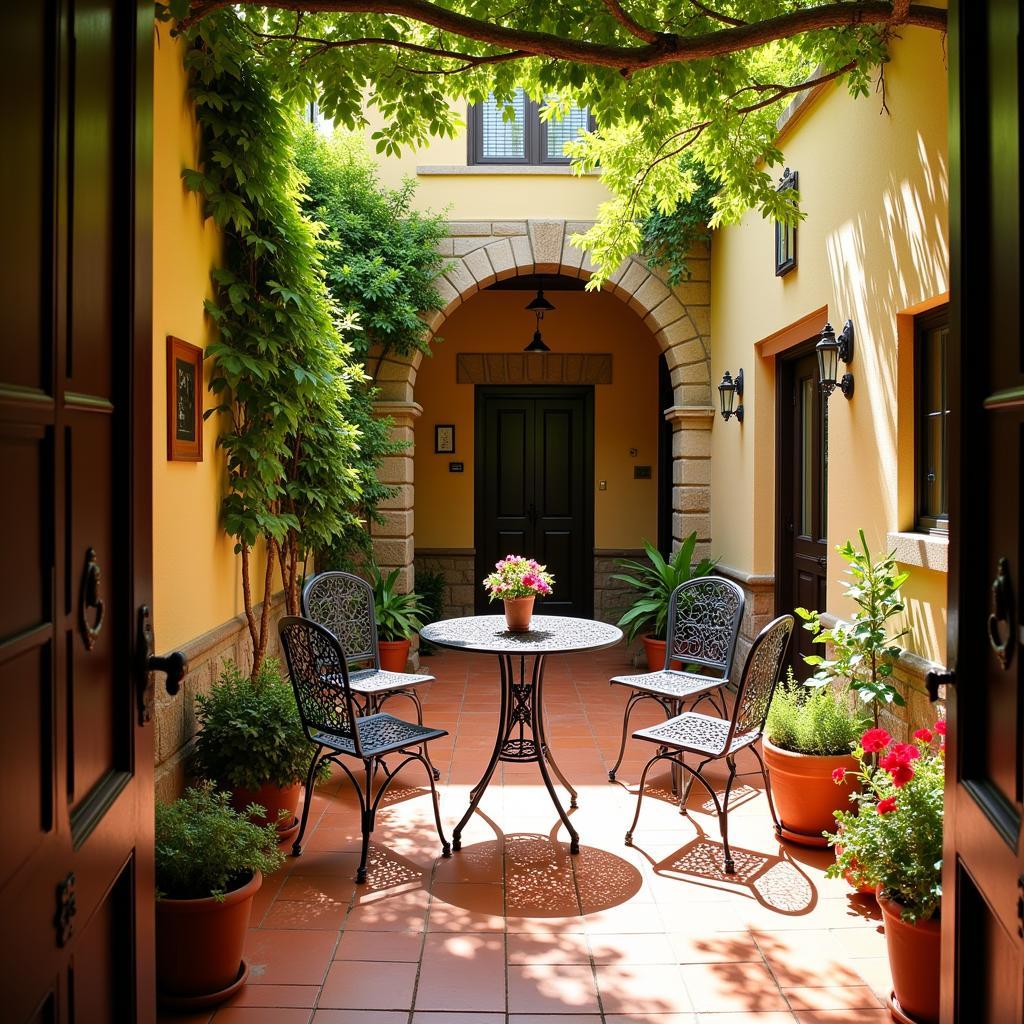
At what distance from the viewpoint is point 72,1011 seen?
4.25ft

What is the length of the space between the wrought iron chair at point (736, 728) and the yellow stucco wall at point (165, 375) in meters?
1.90

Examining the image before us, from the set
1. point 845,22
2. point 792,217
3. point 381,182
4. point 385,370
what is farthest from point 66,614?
point 381,182

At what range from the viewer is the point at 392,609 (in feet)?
23.5

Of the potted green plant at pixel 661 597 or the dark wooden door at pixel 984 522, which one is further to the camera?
the potted green plant at pixel 661 597

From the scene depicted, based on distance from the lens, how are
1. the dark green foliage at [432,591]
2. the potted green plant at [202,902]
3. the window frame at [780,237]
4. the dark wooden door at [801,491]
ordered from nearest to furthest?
the potted green plant at [202,902]
the window frame at [780,237]
the dark wooden door at [801,491]
the dark green foliage at [432,591]

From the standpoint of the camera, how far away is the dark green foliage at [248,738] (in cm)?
369

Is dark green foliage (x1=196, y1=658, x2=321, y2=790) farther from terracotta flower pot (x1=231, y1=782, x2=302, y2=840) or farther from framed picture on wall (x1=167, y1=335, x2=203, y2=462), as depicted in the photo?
framed picture on wall (x1=167, y1=335, x2=203, y2=462)

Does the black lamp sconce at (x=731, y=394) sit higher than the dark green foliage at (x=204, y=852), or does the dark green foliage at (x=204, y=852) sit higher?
the black lamp sconce at (x=731, y=394)

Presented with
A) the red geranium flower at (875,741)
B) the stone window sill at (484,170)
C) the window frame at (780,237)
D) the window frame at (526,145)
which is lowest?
the red geranium flower at (875,741)

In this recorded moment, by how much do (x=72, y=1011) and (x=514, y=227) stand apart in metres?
6.89

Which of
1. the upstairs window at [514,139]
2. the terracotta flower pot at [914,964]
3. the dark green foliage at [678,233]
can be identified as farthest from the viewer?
the upstairs window at [514,139]

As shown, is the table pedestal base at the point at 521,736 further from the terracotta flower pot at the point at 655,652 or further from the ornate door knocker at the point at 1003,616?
the terracotta flower pot at the point at 655,652

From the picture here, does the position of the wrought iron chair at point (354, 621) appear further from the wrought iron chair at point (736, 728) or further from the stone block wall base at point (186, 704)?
the wrought iron chair at point (736, 728)

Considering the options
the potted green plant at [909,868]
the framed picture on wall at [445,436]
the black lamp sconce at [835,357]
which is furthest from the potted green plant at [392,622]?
the potted green plant at [909,868]
